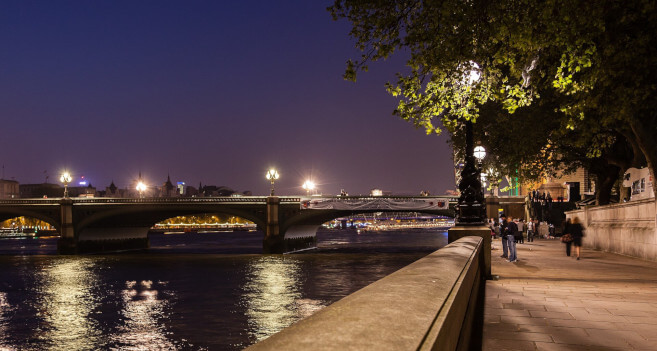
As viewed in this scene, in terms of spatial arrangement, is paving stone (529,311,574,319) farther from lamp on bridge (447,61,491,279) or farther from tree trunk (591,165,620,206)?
tree trunk (591,165,620,206)

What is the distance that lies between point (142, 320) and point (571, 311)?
70.5 ft

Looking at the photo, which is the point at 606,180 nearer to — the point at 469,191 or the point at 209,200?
the point at 469,191

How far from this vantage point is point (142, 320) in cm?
2547

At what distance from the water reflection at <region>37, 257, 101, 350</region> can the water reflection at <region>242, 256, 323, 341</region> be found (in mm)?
6545

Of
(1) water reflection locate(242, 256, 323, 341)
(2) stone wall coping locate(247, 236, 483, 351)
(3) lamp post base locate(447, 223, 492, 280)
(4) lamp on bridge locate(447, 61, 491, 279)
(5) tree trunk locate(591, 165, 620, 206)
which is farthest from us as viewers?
(5) tree trunk locate(591, 165, 620, 206)

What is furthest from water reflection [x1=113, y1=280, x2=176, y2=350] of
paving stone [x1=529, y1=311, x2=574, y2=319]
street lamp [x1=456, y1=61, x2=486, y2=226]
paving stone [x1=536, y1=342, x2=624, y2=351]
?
paving stone [x1=536, y1=342, x2=624, y2=351]

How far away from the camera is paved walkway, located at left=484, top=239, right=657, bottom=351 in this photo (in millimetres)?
6551

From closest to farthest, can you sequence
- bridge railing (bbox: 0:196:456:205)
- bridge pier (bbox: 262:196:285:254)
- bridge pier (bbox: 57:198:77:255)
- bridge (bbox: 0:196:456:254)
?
1. bridge pier (bbox: 262:196:285:254)
2. bridge (bbox: 0:196:456:254)
3. bridge railing (bbox: 0:196:456:205)
4. bridge pier (bbox: 57:198:77:255)

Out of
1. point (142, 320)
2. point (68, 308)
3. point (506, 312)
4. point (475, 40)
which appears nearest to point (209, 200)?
point (68, 308)

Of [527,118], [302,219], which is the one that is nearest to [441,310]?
[527,118]

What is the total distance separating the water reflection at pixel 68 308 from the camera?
2168 cm

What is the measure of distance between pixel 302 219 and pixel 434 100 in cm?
5173

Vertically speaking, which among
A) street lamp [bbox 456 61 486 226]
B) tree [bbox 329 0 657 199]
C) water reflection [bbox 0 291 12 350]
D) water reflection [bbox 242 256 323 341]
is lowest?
water reflection [bbox 0 291 12 350]

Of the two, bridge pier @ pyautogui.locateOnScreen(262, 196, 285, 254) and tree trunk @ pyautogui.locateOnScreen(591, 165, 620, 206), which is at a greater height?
tree trunk @ pyautogui.locateOnScreen(591, 165, 620, 206)
